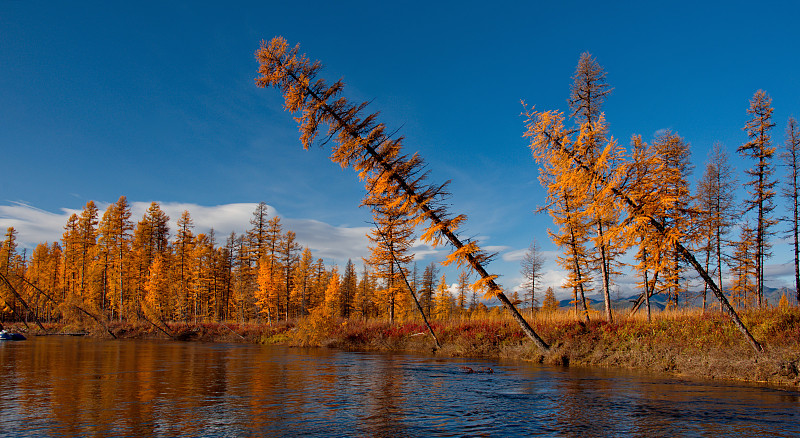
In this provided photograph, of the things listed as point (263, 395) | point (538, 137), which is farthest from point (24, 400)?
point (538, 137)

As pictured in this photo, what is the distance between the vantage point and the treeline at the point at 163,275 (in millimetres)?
58000

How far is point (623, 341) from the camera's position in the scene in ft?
70.3

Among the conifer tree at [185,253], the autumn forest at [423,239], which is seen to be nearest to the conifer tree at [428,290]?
the autumn forest at [423,239]

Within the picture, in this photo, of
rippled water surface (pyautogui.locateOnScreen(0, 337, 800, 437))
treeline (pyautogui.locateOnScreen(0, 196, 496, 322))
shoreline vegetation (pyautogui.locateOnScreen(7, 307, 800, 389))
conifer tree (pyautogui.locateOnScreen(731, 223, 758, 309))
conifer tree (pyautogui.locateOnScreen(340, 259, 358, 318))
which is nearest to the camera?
rippled water surface (pyautogui.locateOnScreen(0, 337, 800, 437))

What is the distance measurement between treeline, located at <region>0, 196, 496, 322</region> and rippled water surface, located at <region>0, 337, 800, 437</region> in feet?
116

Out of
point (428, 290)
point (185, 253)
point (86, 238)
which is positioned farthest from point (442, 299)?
point (86, 238)

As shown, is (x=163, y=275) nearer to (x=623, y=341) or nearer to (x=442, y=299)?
(x=442, y=299)

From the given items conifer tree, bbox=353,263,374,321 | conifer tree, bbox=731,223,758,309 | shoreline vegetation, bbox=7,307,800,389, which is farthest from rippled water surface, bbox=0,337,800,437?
conifer tree, bbox=353,263,374,321

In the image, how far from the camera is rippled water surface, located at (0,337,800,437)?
899 centimetres

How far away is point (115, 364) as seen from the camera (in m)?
22.1

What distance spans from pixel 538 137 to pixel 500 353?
1360cm

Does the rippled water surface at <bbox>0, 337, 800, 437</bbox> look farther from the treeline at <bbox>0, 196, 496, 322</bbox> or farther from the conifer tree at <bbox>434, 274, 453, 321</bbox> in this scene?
the conifer tree at <bbox>434, 274, 453, 321</bbox>

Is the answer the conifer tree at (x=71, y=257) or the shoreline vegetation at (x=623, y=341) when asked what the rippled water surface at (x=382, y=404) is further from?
the conifer tree at (x=71, y=257)

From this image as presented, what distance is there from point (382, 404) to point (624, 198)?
12690 mm
